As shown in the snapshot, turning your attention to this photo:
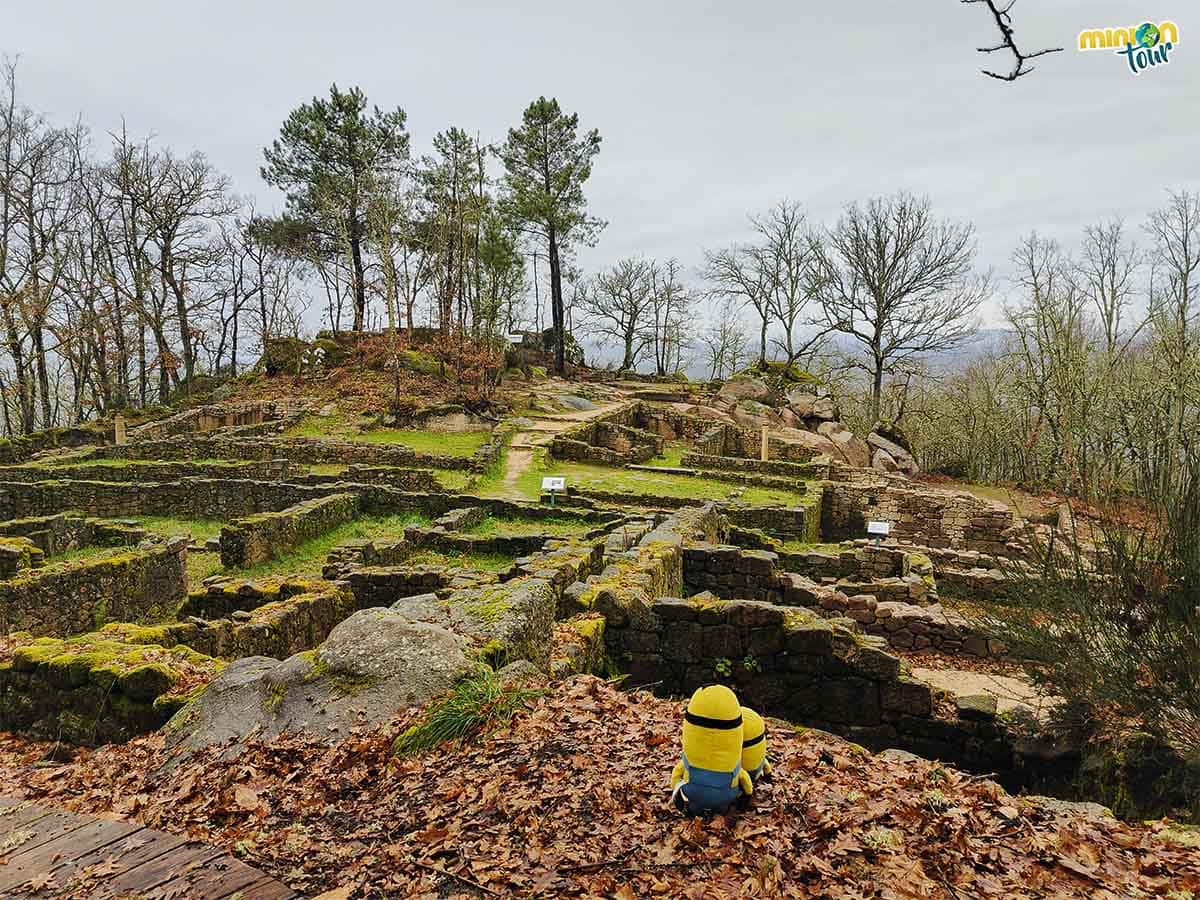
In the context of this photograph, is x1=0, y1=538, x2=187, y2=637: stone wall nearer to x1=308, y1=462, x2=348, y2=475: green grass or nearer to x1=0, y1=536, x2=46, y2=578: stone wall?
x1=0, y1=536, x2=46, y2=578: stone wall

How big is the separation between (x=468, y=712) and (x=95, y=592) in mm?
9195

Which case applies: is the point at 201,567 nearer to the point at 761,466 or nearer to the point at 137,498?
the point at 137,498

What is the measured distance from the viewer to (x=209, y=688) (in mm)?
5062

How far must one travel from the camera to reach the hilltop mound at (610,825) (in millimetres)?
2766

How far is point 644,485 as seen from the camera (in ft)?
64.0

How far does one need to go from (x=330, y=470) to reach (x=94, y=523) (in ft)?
22.0

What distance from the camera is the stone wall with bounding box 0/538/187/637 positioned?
30.5ft

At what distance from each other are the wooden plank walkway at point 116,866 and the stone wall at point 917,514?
17.4 meters

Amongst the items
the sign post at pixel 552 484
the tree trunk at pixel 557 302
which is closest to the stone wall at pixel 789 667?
the sign post at pixel 552 484

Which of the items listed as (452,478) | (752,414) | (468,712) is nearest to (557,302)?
(752,414)

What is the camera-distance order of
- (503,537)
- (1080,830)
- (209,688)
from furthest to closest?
(503,537) < (209,688) < (1080,830)

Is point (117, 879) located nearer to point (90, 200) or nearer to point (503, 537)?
point (503, 537)

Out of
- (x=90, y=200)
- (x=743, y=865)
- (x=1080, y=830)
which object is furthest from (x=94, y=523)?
(x=90, y=200)

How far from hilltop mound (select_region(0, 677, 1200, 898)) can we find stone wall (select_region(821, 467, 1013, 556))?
1451cm
